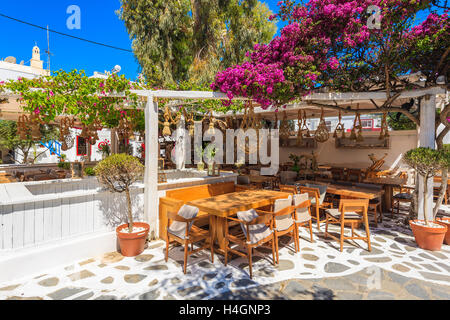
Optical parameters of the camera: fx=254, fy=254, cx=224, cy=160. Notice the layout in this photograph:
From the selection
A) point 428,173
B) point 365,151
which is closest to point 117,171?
point 428,173

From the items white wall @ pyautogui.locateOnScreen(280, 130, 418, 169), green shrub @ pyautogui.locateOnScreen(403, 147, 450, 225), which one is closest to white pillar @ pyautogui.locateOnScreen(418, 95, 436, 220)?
green shrub @ pyautogui.locateOnScreen(403, 147, 450, 225)

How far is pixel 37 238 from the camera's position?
11.9ft

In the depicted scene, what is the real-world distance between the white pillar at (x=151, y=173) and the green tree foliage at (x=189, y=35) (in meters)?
5.20

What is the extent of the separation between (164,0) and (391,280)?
1132 centimetres

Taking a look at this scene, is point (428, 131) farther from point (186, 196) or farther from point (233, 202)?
point (186, 196)

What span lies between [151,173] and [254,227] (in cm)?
221

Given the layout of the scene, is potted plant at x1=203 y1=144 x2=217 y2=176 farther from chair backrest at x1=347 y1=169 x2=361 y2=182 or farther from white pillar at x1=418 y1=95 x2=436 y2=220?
chair backrest at x1=347 y1=169 x2=361 y2=182

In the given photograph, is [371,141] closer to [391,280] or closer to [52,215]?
[391,280]

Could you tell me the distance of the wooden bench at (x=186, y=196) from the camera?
4.57 m

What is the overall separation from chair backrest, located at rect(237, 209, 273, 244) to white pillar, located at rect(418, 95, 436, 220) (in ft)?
10.7

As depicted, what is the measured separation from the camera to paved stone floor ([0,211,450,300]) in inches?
Answer: 120

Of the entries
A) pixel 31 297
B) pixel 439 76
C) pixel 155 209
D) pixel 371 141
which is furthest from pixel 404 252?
pixel 371 141

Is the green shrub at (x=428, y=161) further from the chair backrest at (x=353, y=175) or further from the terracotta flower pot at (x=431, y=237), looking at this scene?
the chair backrest at (x=353, y=175)

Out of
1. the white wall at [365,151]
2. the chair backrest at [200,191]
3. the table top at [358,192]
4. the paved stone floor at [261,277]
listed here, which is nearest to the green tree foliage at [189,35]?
the chair backrest at [200,191]
